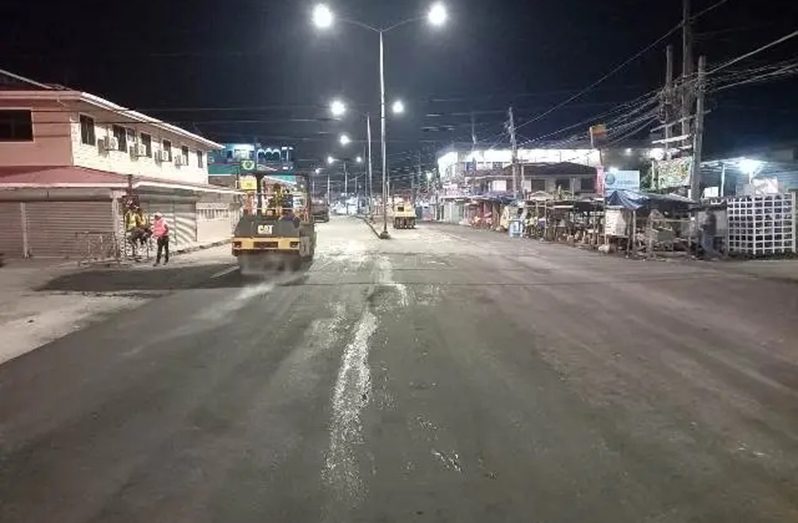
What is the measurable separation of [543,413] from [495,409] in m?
0.42

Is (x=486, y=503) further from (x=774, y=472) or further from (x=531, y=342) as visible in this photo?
(x=531, y=342)

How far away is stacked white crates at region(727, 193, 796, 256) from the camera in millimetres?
24578

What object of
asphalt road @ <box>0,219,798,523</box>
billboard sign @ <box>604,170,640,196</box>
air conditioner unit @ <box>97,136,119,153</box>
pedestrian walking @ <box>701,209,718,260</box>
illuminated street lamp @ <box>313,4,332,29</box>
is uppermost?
illuminated street lamp @ <box>313,4,332,29</box>

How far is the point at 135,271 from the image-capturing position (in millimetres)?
21406

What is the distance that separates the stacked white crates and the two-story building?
69.4 feet

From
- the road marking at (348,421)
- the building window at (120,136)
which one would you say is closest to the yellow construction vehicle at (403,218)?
the building window at (120,136)

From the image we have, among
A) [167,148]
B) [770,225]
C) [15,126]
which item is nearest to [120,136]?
[15,126]

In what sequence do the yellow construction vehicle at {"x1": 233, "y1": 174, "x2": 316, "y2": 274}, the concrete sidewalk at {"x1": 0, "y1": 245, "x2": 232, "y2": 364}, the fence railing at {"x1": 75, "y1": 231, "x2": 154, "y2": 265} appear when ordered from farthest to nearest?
the fence railing at {"x1": 75, "y1": 231, "x2": 154, "y2": 265} → the yellow construction vehicle at {"x1": 233, "y1": 174, "x2": 316, "y2": 274} → the concrete sidewalk at {"x1": 0, "y1": 245, "x2": 232, "y2": 364}

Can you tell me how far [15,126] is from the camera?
27.6m

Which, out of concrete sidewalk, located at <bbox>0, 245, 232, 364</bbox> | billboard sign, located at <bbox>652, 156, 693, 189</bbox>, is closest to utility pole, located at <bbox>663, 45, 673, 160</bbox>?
billboard sign, located at <bbox>652, 156, 693, 189</bbox>

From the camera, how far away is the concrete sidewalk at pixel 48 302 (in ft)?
36.1

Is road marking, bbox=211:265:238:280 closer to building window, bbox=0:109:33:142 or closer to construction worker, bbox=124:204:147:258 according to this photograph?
construction worker, bbox=124:204:147:258

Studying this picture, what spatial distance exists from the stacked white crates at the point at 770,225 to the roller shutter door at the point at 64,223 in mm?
22037

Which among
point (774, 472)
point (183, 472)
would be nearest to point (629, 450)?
point (774, 472)
